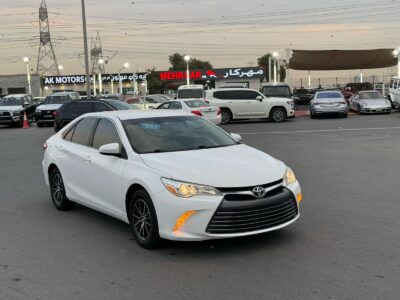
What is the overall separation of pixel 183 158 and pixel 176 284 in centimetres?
154

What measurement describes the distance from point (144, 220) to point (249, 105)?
65.2 feet

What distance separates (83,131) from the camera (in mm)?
6977

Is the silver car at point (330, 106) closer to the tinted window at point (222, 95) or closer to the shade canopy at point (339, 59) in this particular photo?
the tinted window at point (222, 95)

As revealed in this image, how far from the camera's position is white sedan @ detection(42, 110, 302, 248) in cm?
489

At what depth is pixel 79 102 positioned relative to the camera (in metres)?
18.7

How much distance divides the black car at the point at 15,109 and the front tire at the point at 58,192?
20.9 m

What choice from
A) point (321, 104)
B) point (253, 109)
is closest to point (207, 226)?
point (253, 109)

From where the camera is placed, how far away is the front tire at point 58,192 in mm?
7211

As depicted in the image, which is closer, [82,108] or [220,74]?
[82,108]

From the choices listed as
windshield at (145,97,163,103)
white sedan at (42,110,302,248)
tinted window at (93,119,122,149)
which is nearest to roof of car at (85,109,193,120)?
white sedan at (42,110,302,248)

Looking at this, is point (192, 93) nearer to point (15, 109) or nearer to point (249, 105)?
point (249, 105)

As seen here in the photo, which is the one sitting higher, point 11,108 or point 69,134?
point 69,134

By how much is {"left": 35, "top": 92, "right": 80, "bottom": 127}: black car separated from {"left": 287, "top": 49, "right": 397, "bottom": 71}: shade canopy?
18.0 meters

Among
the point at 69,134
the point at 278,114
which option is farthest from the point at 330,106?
the point at 69,134
